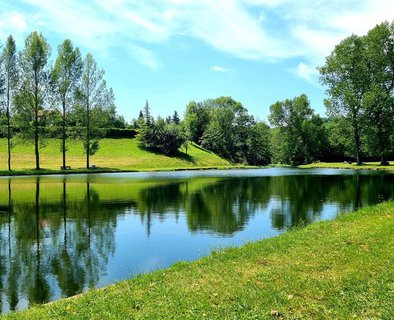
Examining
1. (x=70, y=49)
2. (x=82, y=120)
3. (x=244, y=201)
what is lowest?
(x=244, y=201)

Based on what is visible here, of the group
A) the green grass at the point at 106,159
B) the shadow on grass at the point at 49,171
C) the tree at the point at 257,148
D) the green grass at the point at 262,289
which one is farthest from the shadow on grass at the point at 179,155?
the green grass at the point at 262,289

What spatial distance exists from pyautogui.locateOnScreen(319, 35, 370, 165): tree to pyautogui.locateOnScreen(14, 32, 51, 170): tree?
53.4m

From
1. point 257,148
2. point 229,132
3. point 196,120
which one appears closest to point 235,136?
point 229,132

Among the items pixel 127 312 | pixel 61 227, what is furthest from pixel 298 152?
pixel 127 312

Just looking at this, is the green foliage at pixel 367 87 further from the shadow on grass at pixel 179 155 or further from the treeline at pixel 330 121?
the shadow on grass at pixel 179 155

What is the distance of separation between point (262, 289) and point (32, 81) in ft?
184

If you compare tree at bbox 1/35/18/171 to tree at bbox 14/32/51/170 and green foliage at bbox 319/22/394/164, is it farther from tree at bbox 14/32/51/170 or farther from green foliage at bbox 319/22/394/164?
green foliage at bbox 319/22/394/164

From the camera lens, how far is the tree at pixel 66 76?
5791 cm

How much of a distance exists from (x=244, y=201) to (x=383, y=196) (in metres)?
10.1

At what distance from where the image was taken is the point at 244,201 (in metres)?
25.1

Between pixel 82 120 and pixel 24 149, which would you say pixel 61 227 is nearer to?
pixel 82 120

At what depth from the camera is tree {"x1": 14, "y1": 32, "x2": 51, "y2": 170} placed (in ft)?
176

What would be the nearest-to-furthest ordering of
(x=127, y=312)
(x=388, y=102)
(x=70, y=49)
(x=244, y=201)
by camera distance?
(x=127, y=312), (x=244, y=201), (x=70, y=49), (x=388, y=102)

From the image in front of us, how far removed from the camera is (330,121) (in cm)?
8831
